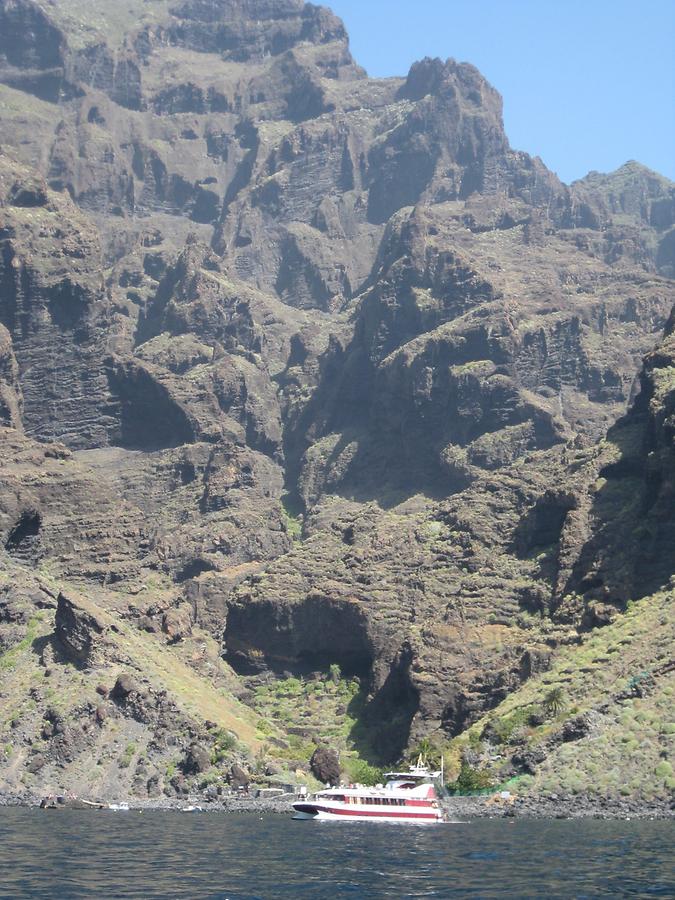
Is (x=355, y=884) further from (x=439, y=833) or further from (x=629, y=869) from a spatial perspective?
(x=439, y=833)

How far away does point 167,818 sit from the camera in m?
192

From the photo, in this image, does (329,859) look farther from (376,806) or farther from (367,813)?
(376,806)

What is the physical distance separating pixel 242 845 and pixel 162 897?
1387 inches

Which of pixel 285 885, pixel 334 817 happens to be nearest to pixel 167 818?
pixel 334 817

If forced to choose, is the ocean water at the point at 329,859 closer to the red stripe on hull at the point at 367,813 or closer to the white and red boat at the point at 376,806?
the red stripe on hull at the point at 367,813

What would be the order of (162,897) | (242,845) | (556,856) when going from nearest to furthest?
(162,897)
(556,856)
(242,845)

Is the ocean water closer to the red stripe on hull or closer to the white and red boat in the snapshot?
the red stripe on hull

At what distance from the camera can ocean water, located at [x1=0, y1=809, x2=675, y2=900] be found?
12569 centimetres

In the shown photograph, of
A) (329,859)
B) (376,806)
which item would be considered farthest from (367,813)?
(329,859)

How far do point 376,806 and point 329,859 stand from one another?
42.4m

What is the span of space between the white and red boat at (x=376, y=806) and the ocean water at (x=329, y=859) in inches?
148

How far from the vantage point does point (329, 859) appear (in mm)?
145875

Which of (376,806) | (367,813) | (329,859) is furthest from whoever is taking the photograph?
(376,806)

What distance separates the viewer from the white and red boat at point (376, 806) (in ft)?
611
